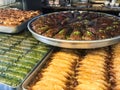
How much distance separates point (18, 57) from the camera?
1555 millimetres

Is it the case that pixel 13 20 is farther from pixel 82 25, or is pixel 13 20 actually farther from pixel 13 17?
pixel 82 25

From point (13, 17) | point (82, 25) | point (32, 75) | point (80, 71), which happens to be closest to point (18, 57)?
point (32, 75)

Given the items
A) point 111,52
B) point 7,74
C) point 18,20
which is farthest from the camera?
point 18,20

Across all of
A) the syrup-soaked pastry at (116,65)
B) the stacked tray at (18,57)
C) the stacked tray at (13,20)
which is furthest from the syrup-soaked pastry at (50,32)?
the syrup-soaked pastry at (116,65)

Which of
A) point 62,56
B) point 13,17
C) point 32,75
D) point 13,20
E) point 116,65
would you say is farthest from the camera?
point 13,17

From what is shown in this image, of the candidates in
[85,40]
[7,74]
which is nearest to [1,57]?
[7,74]

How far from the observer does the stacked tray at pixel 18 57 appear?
4.20 ft

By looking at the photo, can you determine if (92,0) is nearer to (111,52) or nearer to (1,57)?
(111,52)

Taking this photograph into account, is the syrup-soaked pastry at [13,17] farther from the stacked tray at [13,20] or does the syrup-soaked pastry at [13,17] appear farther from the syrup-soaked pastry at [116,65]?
the syrup-soaked pastry at [116,65]

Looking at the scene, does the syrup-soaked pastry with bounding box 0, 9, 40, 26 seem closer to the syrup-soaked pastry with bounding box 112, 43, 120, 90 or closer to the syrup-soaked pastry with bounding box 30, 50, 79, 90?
the syrup-soaked pastry with bounding box 30, 50, 79, 90

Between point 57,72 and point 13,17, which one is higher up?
point 13,17

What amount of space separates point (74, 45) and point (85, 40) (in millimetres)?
99

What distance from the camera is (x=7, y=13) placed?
252cm

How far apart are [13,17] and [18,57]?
36.7 inches
